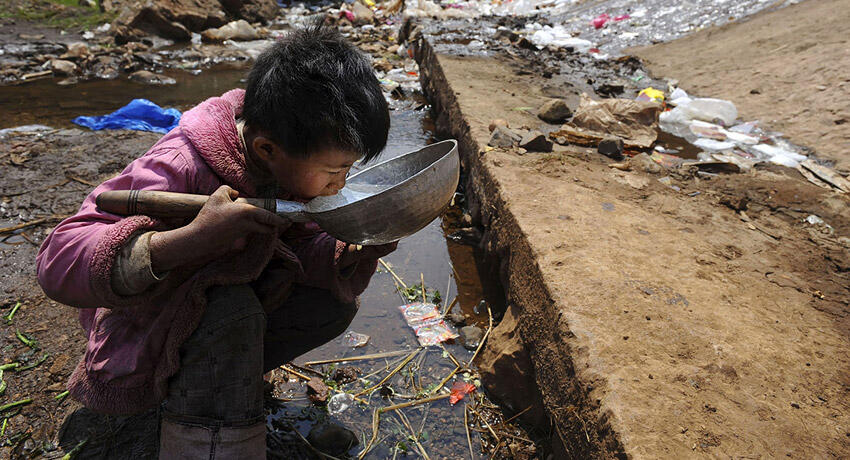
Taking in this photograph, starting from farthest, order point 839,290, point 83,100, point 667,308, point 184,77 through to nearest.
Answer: point 184,77
point 83,100
point 839,290
point 667,308

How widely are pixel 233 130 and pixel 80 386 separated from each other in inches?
32.4

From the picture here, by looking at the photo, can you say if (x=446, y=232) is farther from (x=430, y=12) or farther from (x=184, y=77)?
(x=430, y=12)

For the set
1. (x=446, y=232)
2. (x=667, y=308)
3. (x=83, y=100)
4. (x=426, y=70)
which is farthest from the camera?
(x=426, y=70)

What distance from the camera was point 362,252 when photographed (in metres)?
1.76

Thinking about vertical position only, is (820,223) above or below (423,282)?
above

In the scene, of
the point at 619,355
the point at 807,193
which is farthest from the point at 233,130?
the point at 807,193

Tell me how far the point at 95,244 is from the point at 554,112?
135 inches

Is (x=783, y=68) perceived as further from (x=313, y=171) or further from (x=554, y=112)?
(x=313, y=171)

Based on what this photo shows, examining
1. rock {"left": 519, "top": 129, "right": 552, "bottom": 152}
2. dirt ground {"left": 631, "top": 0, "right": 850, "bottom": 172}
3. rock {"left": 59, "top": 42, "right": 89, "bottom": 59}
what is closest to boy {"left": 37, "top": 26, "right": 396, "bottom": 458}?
rock {"left": 519, "top": 129, "right": 552, "bottom": 152}

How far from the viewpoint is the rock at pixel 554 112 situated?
403 centimetres

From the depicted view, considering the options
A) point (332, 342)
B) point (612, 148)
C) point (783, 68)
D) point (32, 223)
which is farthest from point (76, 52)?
point (783, 68)

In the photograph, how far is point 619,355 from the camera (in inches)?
63.0

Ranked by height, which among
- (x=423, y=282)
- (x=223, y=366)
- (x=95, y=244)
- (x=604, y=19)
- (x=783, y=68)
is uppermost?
(x=783, y=68)

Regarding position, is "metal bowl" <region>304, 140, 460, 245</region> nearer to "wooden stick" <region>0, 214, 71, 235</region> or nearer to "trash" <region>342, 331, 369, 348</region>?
"trash" <region>342, 331, 369, 348</region>
